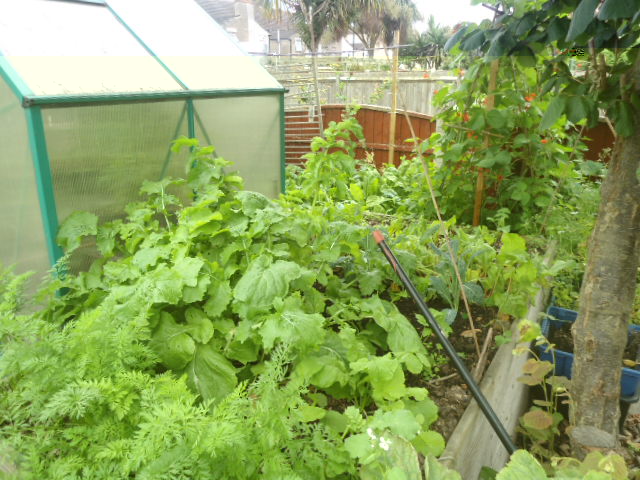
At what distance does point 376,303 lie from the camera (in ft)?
7.30

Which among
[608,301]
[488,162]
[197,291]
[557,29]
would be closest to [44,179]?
[197,291]

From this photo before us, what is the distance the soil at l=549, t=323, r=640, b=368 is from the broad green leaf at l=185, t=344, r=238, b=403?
214 cm

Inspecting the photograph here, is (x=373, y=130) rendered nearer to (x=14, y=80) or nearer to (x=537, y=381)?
(x=14, y=80)

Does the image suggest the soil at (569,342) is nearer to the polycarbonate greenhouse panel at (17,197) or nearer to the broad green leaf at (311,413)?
the broad green leaf at (311,413)

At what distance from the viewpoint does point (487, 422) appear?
2.27 metres

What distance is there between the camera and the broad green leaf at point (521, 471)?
1.13 meters

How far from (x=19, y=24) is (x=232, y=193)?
5.13ft

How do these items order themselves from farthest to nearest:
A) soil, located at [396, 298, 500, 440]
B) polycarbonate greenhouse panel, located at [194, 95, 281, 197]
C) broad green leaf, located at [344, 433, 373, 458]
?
polycarbonate greenhouse panel, located at [194, 95, 281, 197]
soil, located at [396, 298, 500, 440]
broad green leaf, located at [344, 433, 373, 458]

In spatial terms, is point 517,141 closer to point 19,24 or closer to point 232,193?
point 232,193

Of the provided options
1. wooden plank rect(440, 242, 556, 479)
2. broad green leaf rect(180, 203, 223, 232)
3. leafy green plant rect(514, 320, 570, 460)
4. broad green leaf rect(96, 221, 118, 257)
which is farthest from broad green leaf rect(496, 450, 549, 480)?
broad green leaf rect(96, 221, 118, 257)

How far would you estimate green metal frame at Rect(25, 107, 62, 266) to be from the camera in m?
2.37

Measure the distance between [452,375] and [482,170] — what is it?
104 inches

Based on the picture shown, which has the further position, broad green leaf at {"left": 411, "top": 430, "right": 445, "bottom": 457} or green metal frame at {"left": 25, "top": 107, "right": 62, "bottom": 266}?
green metal frame at {"left": 25, "top": 107, "right": 62, "bottom": 266}

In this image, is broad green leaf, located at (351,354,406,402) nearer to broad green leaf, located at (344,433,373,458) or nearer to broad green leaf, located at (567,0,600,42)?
broad green leaf, located at (344,433,373,458)
